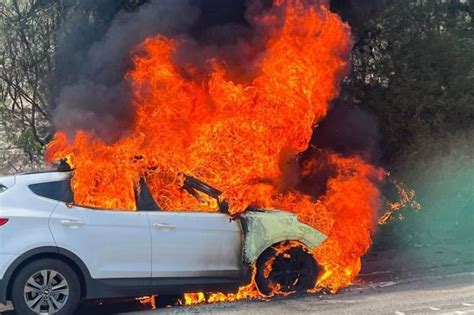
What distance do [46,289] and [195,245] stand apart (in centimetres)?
160

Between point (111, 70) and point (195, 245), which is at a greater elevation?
point (111, 70)

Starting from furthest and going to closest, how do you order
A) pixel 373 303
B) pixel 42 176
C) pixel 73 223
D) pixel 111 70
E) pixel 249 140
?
1. pixel 111 70
2. pixel 249 140
3. pixel 373 303
4. pixel 42 176
5. pixel 73 223

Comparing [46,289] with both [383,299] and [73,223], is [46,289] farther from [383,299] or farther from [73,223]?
[383,299]

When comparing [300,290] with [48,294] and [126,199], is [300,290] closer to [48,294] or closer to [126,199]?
[126,199]

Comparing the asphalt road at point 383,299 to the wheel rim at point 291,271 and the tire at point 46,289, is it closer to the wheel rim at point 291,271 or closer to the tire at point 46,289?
the wheel rim at point 291,271

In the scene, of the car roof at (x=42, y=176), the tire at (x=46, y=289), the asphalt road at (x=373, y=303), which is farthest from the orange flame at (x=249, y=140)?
the tire at (x=46, y=289)

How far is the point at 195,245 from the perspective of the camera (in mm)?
6395

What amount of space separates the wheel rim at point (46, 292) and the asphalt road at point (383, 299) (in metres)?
0.65

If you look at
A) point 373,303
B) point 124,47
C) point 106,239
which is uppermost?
point 124,47

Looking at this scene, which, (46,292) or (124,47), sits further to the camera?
(124,47)

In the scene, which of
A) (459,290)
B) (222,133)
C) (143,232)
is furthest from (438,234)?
(143,232)

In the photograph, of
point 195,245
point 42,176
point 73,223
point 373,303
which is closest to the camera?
point 73,223

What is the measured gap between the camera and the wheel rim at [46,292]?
19.4 ft

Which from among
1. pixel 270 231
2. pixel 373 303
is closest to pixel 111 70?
pixel 270 231
